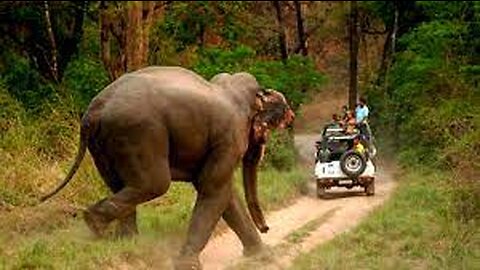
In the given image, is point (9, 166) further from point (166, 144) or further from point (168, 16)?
point (168, 16)

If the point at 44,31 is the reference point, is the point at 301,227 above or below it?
below

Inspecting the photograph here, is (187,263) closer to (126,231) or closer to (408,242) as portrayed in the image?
(126,231)

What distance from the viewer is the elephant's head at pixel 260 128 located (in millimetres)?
9008

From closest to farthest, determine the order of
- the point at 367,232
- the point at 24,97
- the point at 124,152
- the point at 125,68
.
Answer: the point at 124,152 → the point at 367,232 → the point at 125,68 → the point at 24,97

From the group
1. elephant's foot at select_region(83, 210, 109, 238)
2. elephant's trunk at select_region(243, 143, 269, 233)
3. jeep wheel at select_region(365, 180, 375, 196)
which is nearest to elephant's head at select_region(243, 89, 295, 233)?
elephant's trunk at select_region(243, 143, 269, 233)

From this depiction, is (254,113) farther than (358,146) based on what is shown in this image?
No

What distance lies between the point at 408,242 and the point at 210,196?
257cm

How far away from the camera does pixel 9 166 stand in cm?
1106

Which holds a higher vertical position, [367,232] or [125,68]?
[125,68]

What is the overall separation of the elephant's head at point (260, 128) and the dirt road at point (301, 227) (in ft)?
1.74

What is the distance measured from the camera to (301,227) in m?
11.7

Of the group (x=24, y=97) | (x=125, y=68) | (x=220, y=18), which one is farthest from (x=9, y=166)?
(x=220, y=18)

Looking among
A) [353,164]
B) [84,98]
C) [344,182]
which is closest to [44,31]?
[84,98]

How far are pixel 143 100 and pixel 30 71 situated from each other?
14.7 meters
